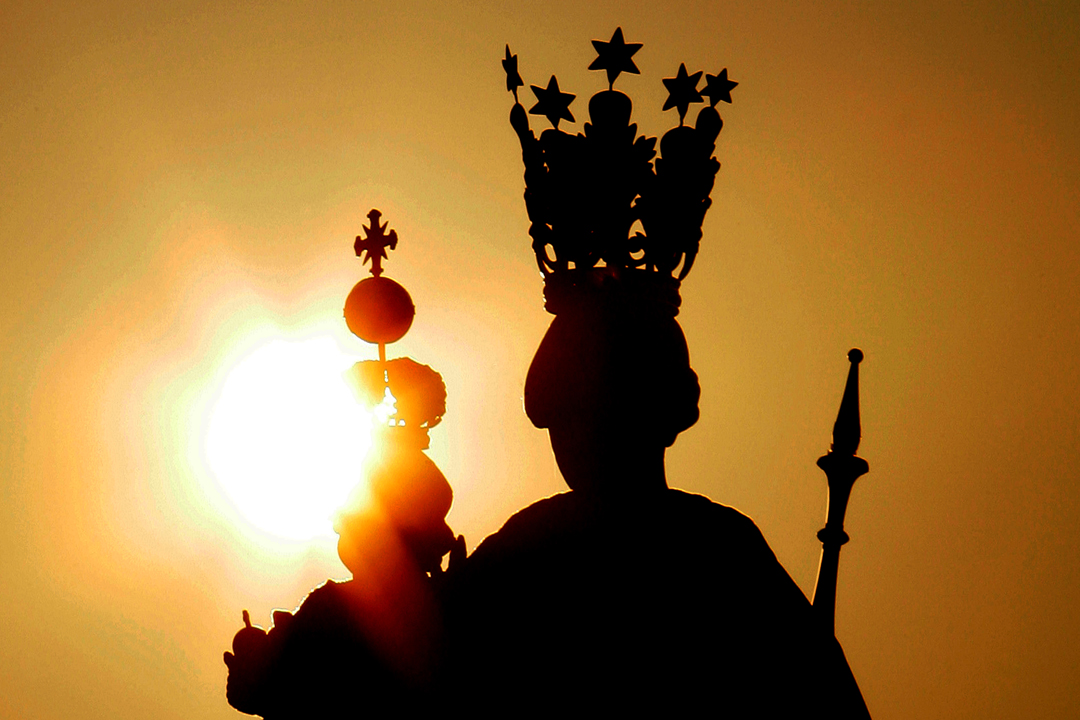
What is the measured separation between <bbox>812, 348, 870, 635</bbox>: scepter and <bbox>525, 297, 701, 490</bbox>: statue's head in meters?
0.78

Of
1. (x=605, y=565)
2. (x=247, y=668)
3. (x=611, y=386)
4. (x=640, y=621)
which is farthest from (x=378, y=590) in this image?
(x=611, y=386)

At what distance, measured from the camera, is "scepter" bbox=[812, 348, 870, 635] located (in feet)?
26.3

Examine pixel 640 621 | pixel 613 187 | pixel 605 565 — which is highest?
pixel 613 187

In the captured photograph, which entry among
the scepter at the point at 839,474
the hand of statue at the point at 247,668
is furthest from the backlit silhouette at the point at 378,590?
the scepter at the point at 839,474

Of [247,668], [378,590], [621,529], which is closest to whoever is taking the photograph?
[247,668]

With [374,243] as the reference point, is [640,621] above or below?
below

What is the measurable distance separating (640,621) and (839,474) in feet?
4.36

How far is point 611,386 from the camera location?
313 inches

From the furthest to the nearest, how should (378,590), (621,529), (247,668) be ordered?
(378,590) → (621,529) → (247,668)

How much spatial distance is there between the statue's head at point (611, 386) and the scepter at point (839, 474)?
78 cm

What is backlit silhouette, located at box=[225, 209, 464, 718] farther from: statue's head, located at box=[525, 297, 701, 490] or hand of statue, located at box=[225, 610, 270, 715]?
statue's head, located at box=[525, 297, 701, 490]

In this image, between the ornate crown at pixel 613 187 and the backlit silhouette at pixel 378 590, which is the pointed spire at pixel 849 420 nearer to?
the ornate crown at pixel 613 187

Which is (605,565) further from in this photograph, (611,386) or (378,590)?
(378,590)

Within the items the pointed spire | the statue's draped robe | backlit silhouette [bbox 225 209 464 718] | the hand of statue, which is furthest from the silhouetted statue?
the hand of statue
